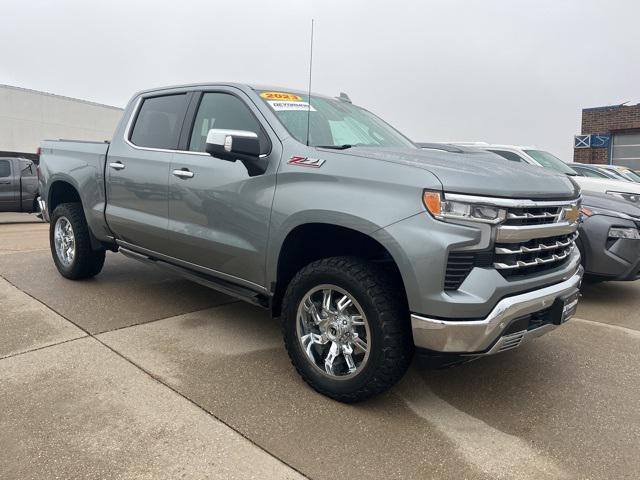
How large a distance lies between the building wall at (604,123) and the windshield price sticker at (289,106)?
21681 millimetres

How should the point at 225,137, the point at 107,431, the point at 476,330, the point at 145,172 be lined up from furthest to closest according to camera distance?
the point at 145,172 → the point at 225,137 → the point at 107,431 → the point at 476,330

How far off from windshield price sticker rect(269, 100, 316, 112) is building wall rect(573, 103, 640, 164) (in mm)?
21681

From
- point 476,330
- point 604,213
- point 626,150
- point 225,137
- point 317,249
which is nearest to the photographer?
point 476,330

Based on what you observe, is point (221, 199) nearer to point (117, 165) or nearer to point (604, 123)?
point (117, 165)

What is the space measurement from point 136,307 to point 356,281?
8.61ft

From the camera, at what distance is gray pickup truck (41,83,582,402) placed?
2549 mm

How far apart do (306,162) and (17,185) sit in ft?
40.5

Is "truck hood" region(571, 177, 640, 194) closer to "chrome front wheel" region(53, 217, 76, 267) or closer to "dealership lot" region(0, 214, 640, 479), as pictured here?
"dealership lot" region(0, 214, 640, 479)

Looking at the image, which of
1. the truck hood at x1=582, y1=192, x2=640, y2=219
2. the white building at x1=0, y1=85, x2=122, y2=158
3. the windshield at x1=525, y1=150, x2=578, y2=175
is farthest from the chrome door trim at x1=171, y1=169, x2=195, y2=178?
the white building at x1=0, y1=85, x2=122, y2=158

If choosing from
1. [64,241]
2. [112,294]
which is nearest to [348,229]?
[112,294]

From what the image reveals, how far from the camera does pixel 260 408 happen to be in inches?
114

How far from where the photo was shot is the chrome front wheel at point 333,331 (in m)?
2.89

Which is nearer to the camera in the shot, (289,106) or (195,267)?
(289,106)

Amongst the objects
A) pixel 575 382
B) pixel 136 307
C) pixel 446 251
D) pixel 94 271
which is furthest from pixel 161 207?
pixel 575 382
